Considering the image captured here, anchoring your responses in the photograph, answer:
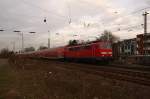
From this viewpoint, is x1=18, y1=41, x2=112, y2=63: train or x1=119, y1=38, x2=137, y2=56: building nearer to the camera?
x1=18, y1=41, x2=112, y2=63: train

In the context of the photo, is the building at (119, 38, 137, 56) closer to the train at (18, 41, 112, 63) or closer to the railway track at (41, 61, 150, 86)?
the train at (18, 41, 112, 63)

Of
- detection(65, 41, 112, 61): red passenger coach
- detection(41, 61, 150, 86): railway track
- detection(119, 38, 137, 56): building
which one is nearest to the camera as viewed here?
detection(41, 61, 150, 86): railway track

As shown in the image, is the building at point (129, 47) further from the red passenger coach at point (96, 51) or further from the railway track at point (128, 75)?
the railway track at point (128, 75)

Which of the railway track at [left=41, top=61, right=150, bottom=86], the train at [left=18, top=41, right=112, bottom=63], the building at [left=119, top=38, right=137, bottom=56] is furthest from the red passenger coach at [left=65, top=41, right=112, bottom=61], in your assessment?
the building at [left=119, top=38, right=137, bottom=56]

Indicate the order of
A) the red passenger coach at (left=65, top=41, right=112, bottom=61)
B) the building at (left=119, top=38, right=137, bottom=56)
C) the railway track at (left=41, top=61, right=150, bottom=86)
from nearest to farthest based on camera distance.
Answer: the railway track at (left=41, top=61, right=150, bottom=86) → the red passenger coach at (left=65, top=41, right=112, bottom=61) → the building at (left=119, top=38, right=137, bottom=56)

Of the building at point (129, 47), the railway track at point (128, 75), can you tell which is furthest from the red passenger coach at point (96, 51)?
the building at point (129, 47)

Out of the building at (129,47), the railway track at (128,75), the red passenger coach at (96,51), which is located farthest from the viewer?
the building at (129,47)

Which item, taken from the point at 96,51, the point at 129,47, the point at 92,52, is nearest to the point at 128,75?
the point at 96,51

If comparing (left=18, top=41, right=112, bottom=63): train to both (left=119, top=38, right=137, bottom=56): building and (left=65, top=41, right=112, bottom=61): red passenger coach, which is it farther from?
(left=119, top=38, right=137, bottom=56): building

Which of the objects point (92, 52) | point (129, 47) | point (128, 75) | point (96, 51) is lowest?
point (128, 75)

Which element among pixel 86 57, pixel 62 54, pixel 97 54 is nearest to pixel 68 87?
pixel 97 54

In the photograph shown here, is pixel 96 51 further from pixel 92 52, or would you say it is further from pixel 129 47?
pixel 129 47

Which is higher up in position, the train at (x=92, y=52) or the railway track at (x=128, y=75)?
the train at (x=92, y=52)

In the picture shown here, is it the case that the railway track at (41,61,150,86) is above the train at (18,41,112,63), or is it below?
below
